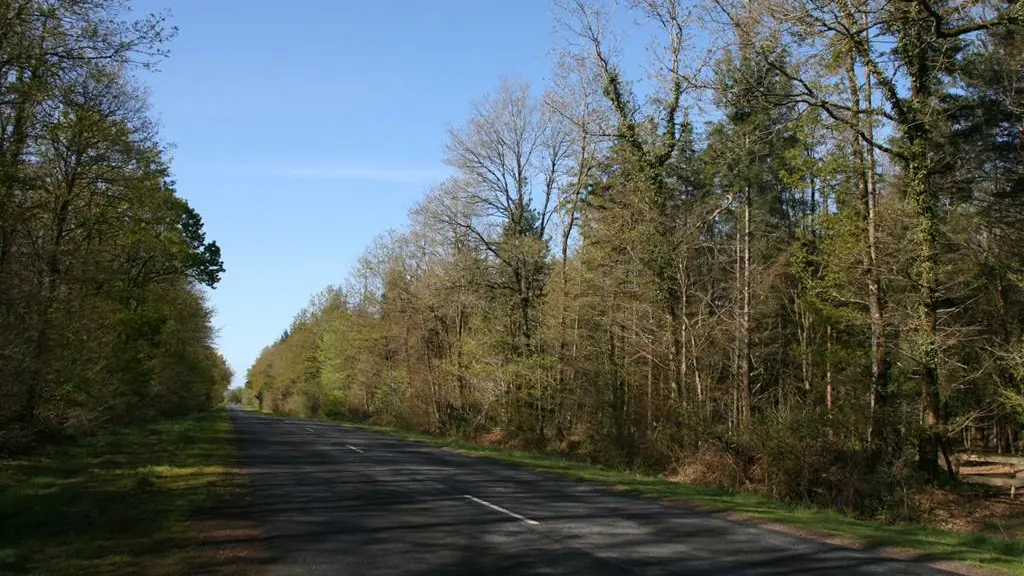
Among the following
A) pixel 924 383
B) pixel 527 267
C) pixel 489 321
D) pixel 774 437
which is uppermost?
pixel 527 267

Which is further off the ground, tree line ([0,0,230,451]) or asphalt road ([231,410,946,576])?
tree line ([0,0,230,451])

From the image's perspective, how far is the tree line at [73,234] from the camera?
49.0 feet

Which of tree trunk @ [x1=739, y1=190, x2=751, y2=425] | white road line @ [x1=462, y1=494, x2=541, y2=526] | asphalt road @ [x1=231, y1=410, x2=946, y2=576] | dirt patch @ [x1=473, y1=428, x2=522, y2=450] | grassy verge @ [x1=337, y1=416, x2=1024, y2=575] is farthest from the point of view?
dirt patch @ [x1=473, y1=428, x2=522, y2=450]

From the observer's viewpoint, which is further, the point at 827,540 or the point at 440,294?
the point at 440,294

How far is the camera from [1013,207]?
81.5 ft

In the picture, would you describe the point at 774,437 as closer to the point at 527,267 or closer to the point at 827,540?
the point at 827,540

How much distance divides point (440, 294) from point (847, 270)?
20.1m

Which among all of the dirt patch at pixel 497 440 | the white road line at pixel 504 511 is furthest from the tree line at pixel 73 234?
the dirt patch at pixel 497 440

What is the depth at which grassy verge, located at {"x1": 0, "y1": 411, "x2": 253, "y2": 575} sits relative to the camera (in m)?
8.52

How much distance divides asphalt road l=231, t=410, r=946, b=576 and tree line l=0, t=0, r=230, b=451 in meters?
7.46

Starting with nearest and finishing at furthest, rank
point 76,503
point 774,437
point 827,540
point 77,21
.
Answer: point 827,540 < point 76,503 < point 77,21 < point 774,437

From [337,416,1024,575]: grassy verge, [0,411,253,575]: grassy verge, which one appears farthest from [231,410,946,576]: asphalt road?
[0,411,253,575]: grassy verge

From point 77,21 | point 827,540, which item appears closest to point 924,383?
point 827,540

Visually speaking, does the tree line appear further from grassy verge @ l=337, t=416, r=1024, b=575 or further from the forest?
grassy verge @ l=337, t=416, r=1024, b=575
